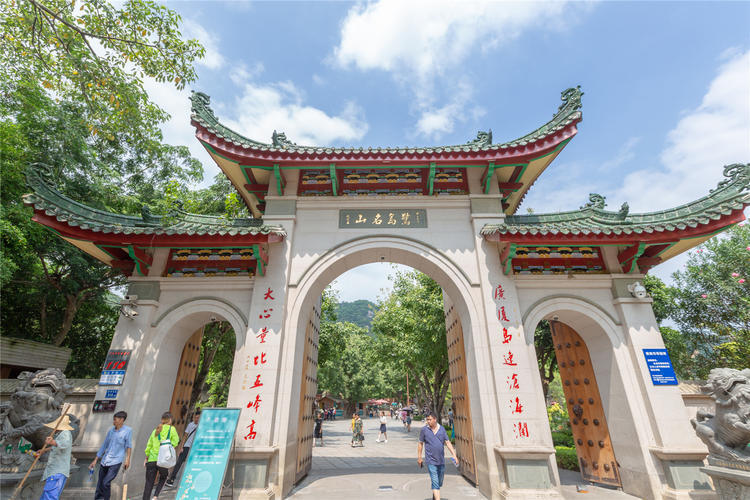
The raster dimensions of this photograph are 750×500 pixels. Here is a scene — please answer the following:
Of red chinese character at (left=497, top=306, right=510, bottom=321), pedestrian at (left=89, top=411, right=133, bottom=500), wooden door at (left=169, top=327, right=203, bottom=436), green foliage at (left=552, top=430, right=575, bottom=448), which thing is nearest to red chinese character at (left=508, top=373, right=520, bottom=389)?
red chinese character at (left=497, top=306, right=510, bottom=321)

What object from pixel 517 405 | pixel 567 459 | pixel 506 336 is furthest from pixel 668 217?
pixel 567 459

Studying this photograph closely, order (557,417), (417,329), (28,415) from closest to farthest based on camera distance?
(28,415) < (417,329) < (557,417)

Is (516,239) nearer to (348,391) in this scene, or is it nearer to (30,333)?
(30,333)

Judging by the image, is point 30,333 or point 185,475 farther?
point 30,333

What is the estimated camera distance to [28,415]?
5.17m

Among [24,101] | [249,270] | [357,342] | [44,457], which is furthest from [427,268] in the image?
[357,342]

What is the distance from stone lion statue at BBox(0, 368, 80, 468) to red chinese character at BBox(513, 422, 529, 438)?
7.40 metres

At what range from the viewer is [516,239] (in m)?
6.62

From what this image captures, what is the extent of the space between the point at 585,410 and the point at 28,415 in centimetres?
1031

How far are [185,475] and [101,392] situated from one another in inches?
106

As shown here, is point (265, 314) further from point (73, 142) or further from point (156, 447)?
point (73, 142)

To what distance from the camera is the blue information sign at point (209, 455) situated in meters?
4.89

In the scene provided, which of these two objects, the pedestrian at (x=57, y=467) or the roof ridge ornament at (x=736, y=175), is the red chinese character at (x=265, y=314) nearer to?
the pedestrian at (x=57, y=467)

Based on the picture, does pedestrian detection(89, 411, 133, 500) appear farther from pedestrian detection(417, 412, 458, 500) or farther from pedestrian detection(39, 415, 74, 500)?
pedestrian detection(417, 412, 458, 500)
